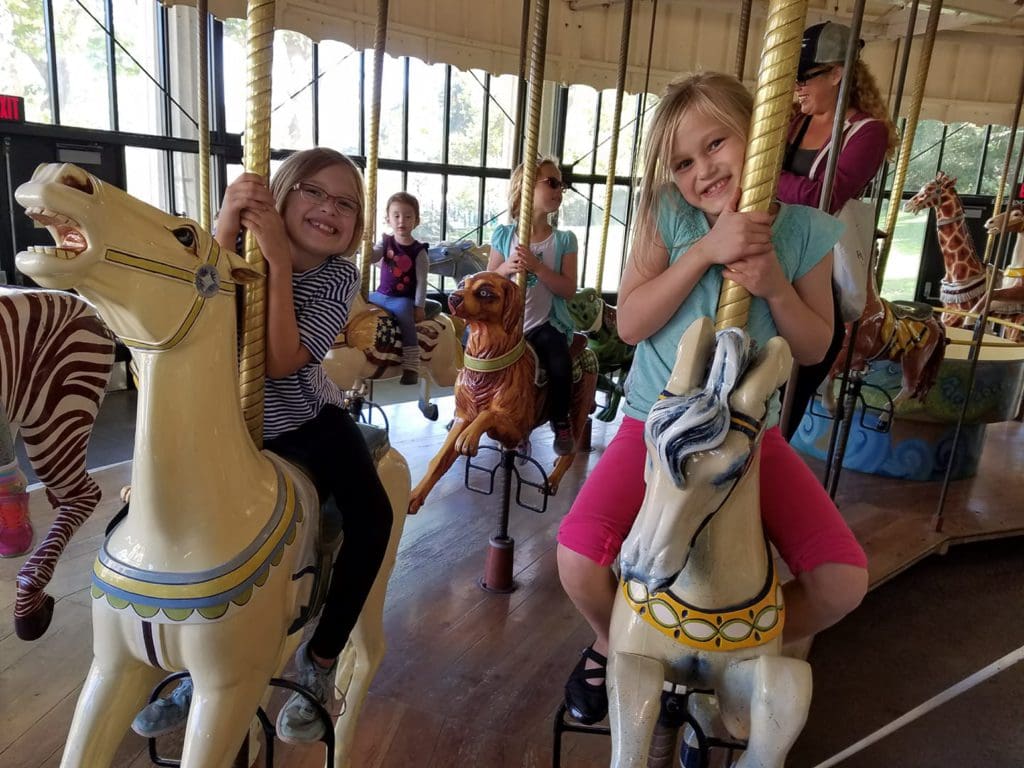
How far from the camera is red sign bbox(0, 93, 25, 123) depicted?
4883 millimetres

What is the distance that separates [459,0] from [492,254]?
2916 millimetres

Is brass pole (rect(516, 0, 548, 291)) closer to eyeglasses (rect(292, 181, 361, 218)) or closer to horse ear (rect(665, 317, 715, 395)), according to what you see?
eyeglasses (rect(292, 181, 361, 218))

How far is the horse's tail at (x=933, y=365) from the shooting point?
365 cm

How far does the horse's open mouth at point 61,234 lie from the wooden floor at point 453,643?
1.42 metres

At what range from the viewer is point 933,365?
144 inches

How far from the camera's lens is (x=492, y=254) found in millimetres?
3092

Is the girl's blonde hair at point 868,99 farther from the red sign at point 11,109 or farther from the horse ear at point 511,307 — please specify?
the red sign at point 11,109

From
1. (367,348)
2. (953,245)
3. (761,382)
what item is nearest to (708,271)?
(761,382)

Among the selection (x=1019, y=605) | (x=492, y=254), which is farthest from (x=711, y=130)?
(x=1019, y=605)

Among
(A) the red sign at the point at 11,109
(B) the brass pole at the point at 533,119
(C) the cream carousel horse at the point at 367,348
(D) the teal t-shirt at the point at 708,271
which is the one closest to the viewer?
(D) the teal t-shirt at the point at 708,271

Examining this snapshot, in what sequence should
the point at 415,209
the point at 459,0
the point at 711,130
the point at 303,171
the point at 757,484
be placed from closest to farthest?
the point at 757,484 → the point at 711,130 → the point at 303,171 → the point at 415,209 → the point at 459,0

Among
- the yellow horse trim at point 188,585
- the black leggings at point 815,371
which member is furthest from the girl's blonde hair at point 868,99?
the yellow horse trim at point 188,585

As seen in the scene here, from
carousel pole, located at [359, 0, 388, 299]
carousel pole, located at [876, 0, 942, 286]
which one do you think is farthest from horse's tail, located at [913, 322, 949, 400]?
carousel pole, located at [359, 0, 388, 299]

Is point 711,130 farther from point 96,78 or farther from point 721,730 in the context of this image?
point 96,78
